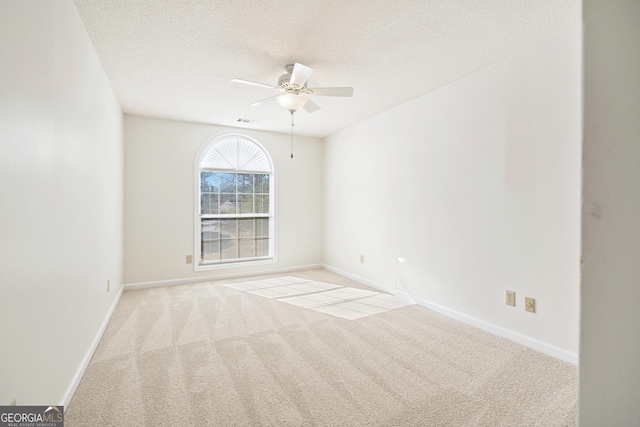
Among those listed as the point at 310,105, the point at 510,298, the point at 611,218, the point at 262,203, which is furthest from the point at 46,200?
the point at 262,203

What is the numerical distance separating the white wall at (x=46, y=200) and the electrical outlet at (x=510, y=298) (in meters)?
3.12

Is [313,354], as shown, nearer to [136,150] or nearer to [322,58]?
[322,58]

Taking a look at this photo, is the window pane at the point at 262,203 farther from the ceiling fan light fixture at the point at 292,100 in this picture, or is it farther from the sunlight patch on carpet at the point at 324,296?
the ceiling fan light fixture at the point at 292,100

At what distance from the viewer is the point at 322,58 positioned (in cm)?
246

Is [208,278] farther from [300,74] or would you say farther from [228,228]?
[300,74]

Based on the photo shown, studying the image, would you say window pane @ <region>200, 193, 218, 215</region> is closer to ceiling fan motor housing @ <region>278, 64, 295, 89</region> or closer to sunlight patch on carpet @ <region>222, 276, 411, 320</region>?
sunlight patch on carpet @ <region>222, 276, 411, 320</region>

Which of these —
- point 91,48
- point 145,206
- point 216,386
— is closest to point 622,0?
point 216,386

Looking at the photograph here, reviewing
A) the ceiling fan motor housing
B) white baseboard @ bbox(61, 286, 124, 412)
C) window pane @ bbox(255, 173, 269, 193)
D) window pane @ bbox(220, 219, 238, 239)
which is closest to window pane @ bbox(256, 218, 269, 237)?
window pane @ bbox(220, 219, 238, 239)

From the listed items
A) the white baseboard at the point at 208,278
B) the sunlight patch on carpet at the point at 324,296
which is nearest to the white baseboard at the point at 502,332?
the sunlight patch on carpet at the point at 324,296

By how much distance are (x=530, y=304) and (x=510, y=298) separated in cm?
16

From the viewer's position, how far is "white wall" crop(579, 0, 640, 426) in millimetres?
349

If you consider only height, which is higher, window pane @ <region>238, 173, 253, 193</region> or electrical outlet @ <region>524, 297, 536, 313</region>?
window pane @ <region>238, 173, 253, 193</region>

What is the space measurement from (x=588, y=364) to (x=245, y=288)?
4.03m

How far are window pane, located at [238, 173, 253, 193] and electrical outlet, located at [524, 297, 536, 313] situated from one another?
3.93 metres
